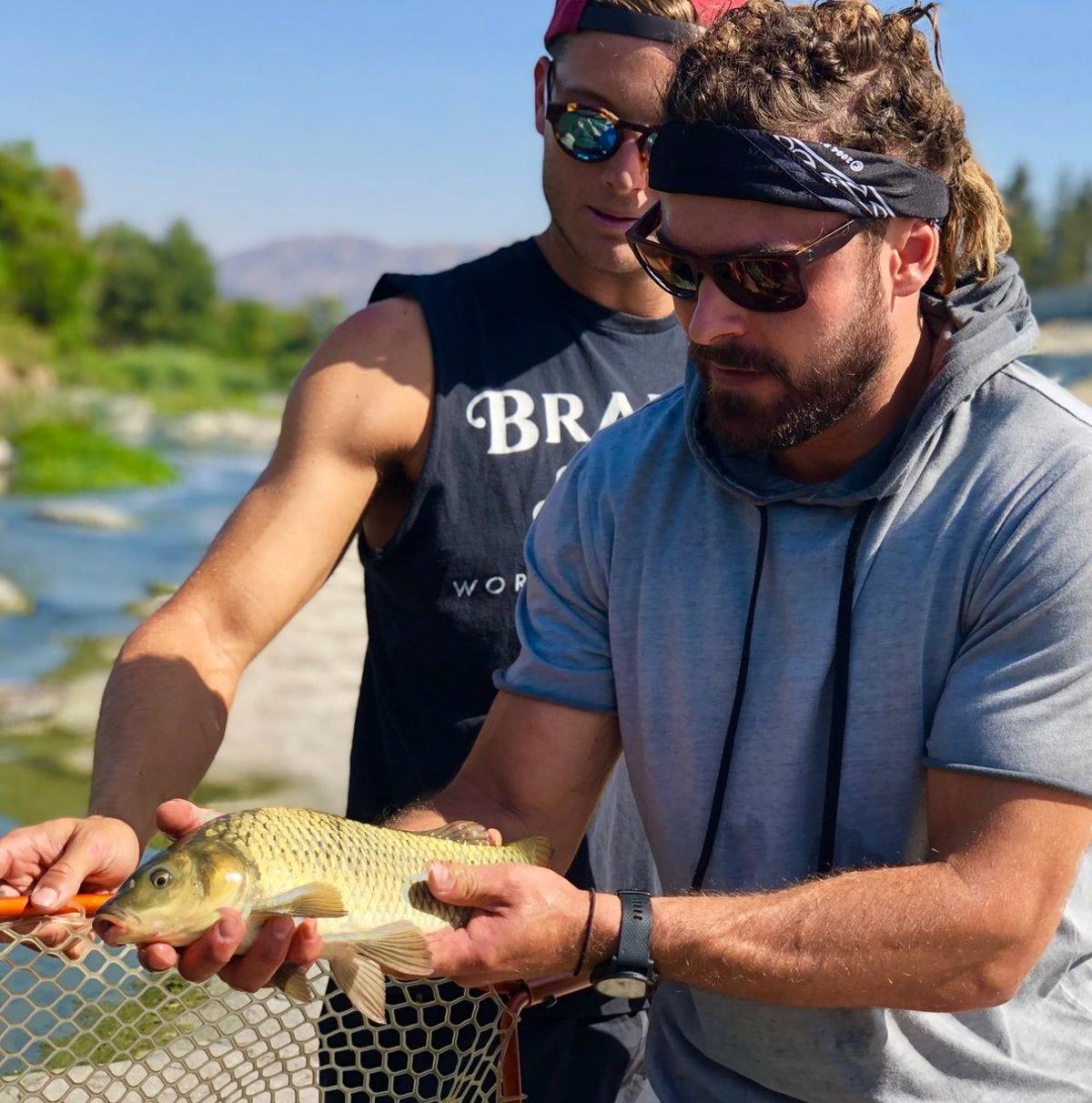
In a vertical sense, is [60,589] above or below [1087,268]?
below

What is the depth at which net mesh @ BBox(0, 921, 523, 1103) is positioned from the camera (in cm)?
276

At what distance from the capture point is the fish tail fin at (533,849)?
2.88 m

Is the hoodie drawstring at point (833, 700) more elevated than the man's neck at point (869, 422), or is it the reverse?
the man's neck at point (869, 422)

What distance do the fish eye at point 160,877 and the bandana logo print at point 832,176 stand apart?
61.3 inches

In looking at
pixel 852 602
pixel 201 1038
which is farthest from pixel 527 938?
pixel 201 1038

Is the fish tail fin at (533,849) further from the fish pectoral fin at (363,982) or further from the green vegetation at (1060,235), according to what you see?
the green vegetation at (1060,235)

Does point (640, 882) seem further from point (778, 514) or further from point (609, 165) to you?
point (609, 165)

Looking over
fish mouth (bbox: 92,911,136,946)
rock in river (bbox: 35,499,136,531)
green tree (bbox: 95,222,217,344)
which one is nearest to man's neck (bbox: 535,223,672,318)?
fish mouth (bbox: 92,911,136,946)

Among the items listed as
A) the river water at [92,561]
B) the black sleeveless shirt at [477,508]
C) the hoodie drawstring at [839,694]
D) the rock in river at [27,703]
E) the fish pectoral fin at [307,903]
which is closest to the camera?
the fish pectoral fin at [307,903]

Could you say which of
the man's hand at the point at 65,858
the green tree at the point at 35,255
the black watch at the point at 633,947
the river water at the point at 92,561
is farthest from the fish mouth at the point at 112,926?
the green tree at the point at 35,255

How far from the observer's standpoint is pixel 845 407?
9.20ft

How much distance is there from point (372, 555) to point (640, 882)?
40.4 inches

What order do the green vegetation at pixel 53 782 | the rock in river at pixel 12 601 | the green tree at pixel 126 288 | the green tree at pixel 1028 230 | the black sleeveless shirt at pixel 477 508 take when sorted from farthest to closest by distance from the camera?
the green tree at pixel 126 288 → the green tree at pixel 1028 230 → the rock in river at pixel 12 601 → the green vegetation at pixel 53 782 → the black sleeveless shirt at pixel 477 508

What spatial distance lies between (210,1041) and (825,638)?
1317 mm
